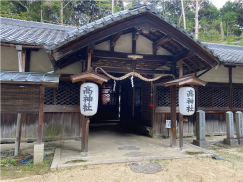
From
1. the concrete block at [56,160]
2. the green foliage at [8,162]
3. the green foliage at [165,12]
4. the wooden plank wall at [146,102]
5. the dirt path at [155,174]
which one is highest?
the green foliage at [165,12]

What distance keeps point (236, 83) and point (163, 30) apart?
22.9 ft

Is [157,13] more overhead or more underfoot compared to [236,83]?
more overhead

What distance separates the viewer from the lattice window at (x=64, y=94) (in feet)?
25.8

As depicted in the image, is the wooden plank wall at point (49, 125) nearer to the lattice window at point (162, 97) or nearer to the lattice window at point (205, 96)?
the lattice window at point (162, 97)

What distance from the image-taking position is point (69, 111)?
809cm

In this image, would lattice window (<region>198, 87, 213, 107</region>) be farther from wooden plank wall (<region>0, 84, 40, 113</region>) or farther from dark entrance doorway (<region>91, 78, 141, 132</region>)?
wooden plank wall (<region>0, 84, 40, 113</region>)

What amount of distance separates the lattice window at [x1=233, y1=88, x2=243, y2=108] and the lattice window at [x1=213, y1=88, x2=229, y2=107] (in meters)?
0.53

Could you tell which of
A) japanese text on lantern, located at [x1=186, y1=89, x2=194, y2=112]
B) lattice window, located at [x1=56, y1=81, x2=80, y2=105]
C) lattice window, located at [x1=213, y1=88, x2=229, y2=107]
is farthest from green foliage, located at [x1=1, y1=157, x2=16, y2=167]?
lattice window, located at [x1=213, y1=88, x2=229, y2=107]

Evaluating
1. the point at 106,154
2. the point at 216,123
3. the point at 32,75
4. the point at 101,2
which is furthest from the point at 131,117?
the point at 101,2

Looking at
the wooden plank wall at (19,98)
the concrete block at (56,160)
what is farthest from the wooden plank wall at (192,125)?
the wooden plank wall at (19,98)

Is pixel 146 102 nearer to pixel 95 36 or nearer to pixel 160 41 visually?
pixel 160 41

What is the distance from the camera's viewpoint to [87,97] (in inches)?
227

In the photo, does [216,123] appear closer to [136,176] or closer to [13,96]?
[136,176]

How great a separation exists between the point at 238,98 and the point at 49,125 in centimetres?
1085
